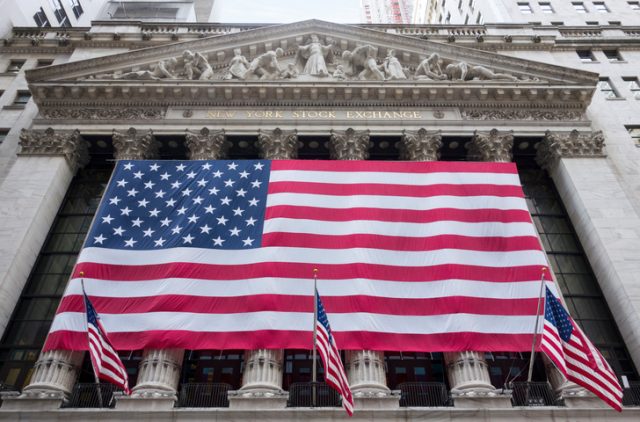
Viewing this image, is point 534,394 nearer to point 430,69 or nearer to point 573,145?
point 573,145

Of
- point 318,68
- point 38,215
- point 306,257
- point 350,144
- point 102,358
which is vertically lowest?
point 102,358

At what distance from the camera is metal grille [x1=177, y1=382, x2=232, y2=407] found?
17.9 meters

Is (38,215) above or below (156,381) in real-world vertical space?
above

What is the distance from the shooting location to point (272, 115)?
2744 centimetres

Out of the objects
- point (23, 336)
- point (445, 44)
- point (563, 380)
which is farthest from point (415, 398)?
point (445, 44)

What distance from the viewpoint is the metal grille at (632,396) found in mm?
17781

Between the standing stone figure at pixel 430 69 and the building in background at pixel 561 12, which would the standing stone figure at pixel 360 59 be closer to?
the standing stone figure at pixel 430 69

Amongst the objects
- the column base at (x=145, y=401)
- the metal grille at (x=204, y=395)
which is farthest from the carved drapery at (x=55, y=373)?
the metal grille at (x=204, y=395)

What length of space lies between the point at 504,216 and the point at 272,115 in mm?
12553

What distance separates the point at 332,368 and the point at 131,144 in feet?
53.2

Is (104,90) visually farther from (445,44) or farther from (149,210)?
(445,44)

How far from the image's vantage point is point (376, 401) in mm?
16922

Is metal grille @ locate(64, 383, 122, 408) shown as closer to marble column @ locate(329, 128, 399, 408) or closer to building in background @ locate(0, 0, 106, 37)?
marble column @ locate(329, 128, 399, 408)

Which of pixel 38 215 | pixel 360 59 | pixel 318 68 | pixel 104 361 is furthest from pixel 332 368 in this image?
pixel 360 59
